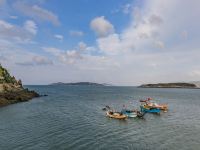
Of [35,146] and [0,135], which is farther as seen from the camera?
[0,135]

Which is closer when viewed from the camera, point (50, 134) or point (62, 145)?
point (62, 145)

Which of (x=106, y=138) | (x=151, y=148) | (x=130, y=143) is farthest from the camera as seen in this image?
(x=106, y=138)

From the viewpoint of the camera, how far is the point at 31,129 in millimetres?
47875

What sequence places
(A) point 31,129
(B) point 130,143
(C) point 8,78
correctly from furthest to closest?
(C) point 8,78 → (A) point 31,129 → (B) point 130,143

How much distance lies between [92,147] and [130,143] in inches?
250

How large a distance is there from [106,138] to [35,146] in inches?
469

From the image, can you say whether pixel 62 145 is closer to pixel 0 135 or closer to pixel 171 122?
pixel 0 135

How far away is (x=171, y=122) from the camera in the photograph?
57875 mm

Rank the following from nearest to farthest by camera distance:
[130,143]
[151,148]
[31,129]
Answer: [151,148] < [130,143] < [31,129]

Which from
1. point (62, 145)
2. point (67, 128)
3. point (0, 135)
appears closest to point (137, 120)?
point (67, 128)

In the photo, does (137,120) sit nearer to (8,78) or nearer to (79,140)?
(79,140)

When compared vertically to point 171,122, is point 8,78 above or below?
above

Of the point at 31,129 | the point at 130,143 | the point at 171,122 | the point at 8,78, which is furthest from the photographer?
the point at 8,78

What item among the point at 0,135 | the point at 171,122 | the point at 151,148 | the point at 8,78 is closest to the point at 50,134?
the point at 0,135
